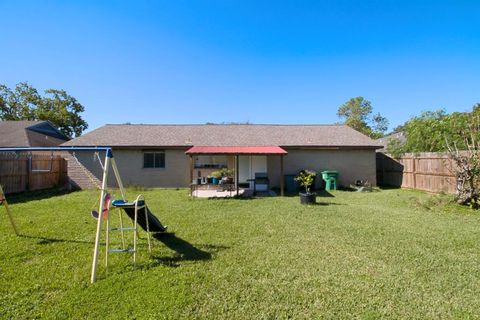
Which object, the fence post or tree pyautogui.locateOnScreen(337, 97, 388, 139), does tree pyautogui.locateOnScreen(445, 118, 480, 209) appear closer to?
the fence post

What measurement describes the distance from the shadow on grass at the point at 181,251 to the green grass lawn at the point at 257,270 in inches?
0.9

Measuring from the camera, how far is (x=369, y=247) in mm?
5051

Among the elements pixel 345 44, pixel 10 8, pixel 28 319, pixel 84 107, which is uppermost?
pixel 84 107

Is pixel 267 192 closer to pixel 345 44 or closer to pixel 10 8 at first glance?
pixel 345 44

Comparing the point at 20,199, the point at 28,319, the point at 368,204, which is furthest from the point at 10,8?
the point at 368,204

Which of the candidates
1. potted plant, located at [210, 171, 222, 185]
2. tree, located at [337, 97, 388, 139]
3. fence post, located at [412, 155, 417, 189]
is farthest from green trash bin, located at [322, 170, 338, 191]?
tree, located at [337, 97, 388, 139]

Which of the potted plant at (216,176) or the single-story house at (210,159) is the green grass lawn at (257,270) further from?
the single-story house at (210,159)

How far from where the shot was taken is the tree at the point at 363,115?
43763 mm

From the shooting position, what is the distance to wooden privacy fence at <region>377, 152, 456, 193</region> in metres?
11.3

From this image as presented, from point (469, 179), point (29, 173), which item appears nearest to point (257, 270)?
point (469, 179)

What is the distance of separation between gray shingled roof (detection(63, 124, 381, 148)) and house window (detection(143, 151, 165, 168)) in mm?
585

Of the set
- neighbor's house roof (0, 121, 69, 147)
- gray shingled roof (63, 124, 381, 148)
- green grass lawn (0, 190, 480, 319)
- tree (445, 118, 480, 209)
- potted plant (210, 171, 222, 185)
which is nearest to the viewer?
green grass lawn (0, 190, 480, 319)

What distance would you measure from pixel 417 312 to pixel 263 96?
20526 mm

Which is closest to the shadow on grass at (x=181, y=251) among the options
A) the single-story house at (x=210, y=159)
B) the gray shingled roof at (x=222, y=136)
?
the single-story house at (x=210, y=159)
